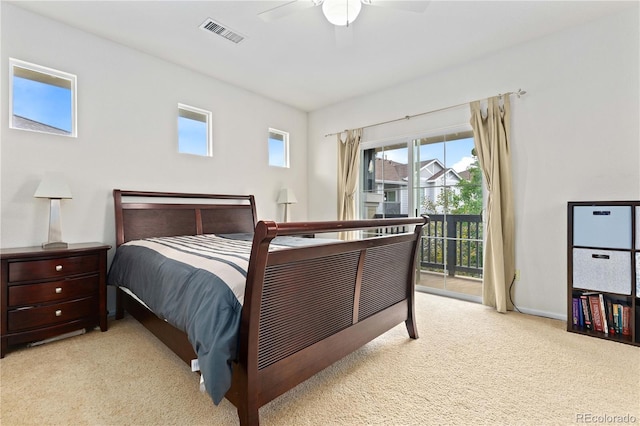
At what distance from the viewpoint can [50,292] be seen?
2.33 meters

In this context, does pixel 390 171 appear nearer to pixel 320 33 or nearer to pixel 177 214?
pixel 320 33

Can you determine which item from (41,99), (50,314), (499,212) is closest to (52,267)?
(50,314)

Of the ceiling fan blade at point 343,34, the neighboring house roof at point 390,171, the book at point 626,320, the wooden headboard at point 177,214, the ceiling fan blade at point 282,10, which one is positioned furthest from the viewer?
the neighboring house roof at point 390,171

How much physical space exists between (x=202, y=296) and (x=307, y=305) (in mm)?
546

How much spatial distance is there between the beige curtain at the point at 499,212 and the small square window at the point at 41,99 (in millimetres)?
4266

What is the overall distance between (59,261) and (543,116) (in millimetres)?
4611

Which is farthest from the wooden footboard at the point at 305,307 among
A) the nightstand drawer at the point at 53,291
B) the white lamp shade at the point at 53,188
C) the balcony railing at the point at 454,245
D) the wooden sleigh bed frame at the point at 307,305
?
the white lamp shade at the point at 53,188

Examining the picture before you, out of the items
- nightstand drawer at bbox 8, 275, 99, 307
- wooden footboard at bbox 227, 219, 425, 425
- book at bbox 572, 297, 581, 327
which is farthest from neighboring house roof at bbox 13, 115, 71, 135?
book at bbox 572, 297, 581, 327

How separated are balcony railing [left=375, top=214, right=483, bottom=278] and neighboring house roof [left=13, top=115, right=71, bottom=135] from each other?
4.01 meters

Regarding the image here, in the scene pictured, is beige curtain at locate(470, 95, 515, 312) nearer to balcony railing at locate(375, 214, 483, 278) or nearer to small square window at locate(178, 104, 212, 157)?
balcony railing at locate(375, 214, 483, 278)

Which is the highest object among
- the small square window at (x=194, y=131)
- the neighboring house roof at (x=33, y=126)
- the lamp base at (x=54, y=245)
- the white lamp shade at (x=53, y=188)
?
the small square window at (x=194, y=131)

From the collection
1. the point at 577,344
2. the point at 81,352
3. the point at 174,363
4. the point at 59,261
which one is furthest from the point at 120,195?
the point at 577,344

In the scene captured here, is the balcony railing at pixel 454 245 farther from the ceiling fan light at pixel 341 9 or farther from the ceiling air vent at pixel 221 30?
the ceiling air vent at pixel 221 30

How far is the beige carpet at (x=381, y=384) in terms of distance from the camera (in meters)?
1.53
